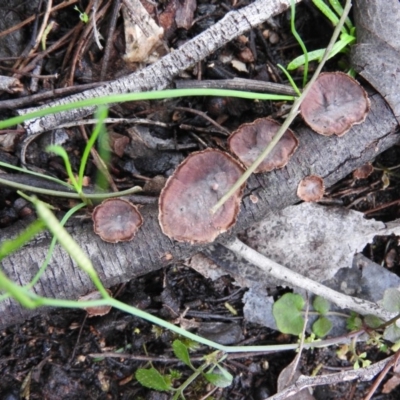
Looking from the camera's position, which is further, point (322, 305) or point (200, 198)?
point (322, 305)

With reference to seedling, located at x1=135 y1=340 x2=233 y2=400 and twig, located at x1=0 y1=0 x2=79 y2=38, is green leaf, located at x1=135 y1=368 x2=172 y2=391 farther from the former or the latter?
twig, located at x1=0 y1=0 x2=79 y2=38

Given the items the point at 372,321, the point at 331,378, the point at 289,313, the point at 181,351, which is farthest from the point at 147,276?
the point at 372,321

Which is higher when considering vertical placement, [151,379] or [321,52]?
[321,52]

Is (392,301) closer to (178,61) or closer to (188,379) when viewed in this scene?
(188,379)

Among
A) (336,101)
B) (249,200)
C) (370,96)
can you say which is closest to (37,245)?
(249,200)

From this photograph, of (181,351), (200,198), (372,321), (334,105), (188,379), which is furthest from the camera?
(372,321)

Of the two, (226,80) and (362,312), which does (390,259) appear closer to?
(362,312)

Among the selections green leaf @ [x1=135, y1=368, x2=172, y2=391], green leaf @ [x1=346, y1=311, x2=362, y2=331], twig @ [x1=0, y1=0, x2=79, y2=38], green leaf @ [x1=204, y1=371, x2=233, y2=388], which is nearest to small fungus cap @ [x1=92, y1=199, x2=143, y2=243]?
green leaf @ [x1=135, y1=368, x2=172, y2=391]
